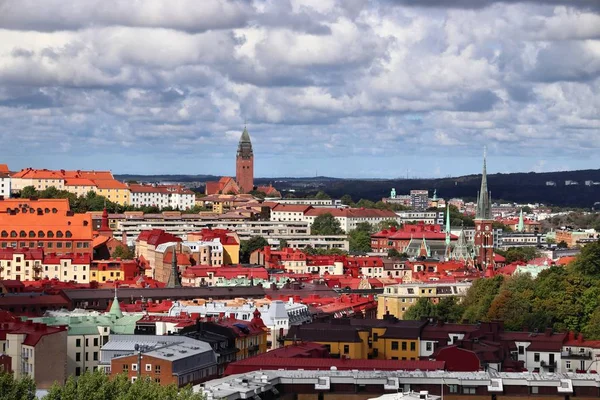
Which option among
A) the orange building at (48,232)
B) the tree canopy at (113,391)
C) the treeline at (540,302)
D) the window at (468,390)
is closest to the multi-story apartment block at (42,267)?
the orange building at (48,232)

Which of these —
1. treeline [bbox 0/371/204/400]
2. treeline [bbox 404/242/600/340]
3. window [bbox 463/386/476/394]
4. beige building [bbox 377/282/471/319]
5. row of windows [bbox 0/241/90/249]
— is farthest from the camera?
row of windows [bbox 0/241/90/249]

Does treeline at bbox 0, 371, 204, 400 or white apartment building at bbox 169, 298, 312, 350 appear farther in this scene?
white apartment building at bbox 169, 298, 312, 350

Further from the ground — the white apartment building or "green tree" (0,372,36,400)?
"green tree" (0,372,36,400)

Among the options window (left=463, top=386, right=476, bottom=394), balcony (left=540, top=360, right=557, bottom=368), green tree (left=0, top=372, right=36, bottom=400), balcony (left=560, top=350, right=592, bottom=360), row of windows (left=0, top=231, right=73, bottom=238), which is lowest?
balcony (left=540, top=360, right=557, bottom=368)

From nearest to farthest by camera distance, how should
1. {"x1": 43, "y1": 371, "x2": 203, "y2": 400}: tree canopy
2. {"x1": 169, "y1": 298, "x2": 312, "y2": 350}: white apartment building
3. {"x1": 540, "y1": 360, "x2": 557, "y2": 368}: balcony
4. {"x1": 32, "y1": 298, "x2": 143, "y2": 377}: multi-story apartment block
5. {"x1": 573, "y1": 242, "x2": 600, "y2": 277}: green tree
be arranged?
{"x1": 43, "y1": 371, "x2": 203, "y2": 400}: tree canopy → {"x1": 540, "y1": 360, "x2": 557, "y2": 368}: balcony → {"x1": 32, "y1": 298, "x2": 143, "y2": 377}: multi-story apartment block → {"x1": 169, "y1": 298, "x2": 312, "y2": 350}: white apartment building → {"x1": 573, "y1": 242, "x2": 600, "y2": 277}: green tree

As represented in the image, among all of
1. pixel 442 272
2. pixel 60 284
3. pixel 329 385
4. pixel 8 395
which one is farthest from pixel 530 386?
pixel 442 272

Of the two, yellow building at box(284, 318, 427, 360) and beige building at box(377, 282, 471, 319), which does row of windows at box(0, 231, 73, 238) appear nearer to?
beige building at box(377, 282, 471, 319)

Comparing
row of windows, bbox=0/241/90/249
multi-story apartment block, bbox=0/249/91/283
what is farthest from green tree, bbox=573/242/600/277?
row of windows, bbox=0/241/90/249

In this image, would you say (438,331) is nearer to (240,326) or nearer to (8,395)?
(240,326)
